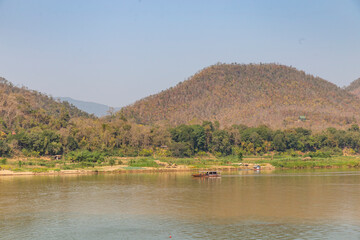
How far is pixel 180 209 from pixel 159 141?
2720 inches

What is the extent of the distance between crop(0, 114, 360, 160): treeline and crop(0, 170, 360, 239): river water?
1160 inches

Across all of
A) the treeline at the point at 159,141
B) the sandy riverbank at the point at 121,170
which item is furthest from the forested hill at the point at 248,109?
the sandy riverbank at the point at 121,170

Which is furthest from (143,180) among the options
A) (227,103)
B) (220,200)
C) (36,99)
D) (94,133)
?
(227,103)

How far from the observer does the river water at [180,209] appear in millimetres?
28062

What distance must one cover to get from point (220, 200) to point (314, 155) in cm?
6514

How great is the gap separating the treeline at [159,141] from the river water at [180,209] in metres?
29.5

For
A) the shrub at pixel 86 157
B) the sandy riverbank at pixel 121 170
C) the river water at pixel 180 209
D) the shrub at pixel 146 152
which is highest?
the shrub at pixel 146 152

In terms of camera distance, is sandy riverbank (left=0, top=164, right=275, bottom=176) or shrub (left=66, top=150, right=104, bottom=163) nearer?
sandy riverbank (left=0, top=164, right=275, bottom=176)

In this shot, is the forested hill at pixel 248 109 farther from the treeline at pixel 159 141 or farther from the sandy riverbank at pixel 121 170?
the sandy riverbank at pixel 121 170

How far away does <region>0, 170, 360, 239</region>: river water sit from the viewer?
→ 2806 cm

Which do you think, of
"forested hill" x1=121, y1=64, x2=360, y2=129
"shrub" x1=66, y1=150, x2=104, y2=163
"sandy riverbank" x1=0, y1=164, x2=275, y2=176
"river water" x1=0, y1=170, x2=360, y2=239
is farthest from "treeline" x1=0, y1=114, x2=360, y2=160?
"forested hill" x1=121, y1=64, x2=360, y2=129

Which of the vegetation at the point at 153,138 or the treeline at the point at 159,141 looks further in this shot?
the treeline at the point at 159,141

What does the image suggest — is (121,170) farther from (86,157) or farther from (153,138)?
(153,138)

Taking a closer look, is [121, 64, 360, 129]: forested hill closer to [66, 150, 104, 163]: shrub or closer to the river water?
[66, 150, 104, 163]: shrub
